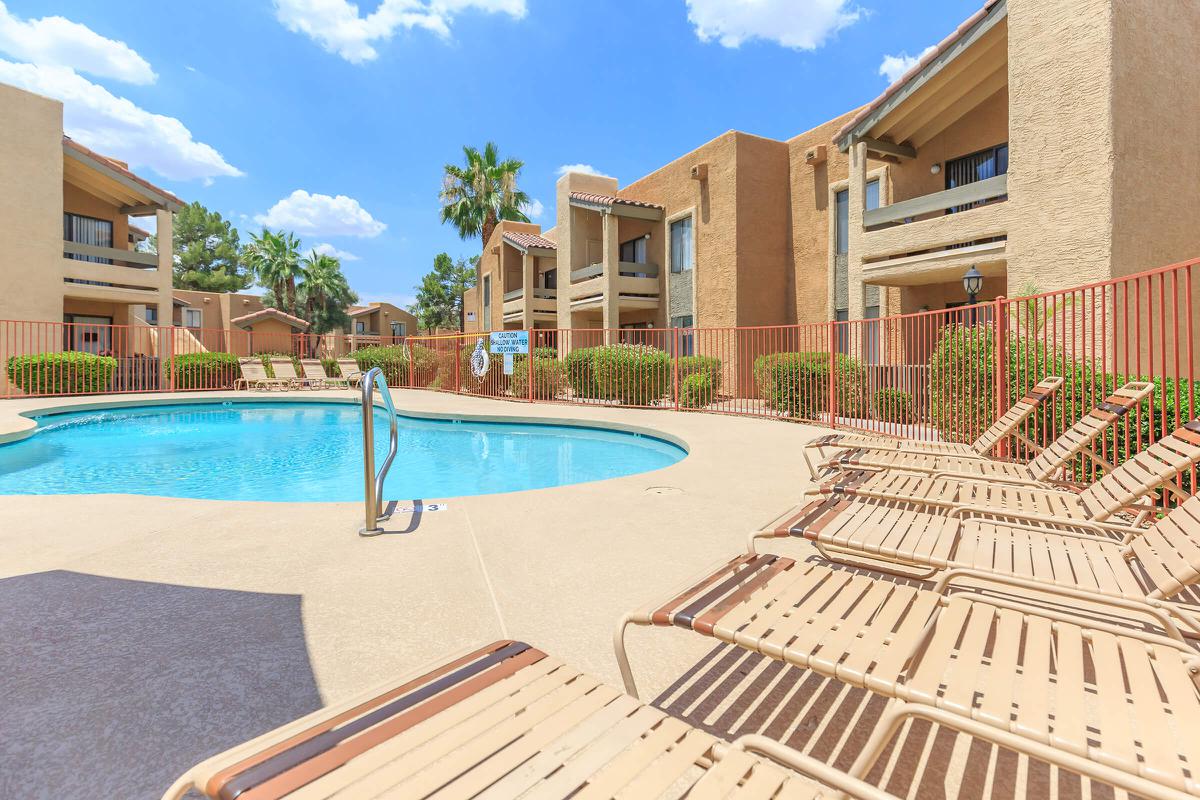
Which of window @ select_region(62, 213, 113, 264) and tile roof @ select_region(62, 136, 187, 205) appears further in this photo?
window @ select_region(62, 213, 113, 264)

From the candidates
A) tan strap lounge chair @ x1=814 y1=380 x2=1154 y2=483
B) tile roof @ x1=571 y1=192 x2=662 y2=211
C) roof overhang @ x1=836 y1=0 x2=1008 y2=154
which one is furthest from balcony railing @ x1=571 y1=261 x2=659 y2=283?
tan strap lounge chair @ x1=814 y1=380 x2=1154 y2=483

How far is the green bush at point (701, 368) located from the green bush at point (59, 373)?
1721 cm

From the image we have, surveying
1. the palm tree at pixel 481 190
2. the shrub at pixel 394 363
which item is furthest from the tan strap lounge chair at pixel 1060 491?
the palm tree at pixel 481 190

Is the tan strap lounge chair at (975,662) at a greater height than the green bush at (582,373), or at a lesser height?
lesser

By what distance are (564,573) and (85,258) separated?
2781cm

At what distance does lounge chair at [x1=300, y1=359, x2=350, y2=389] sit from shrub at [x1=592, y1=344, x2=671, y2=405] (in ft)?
37.9

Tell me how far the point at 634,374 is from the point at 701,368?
164 centimetres

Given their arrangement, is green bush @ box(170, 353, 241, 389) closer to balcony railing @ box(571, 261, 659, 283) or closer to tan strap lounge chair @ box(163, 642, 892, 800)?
balcony railing @ box(571, 261, 659, 283)

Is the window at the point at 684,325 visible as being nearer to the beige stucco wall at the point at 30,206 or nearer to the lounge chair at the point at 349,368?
the lounge chair at the point at 349,368

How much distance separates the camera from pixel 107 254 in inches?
823

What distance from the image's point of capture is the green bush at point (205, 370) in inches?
760

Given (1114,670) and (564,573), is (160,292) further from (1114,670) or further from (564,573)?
(1114,670)

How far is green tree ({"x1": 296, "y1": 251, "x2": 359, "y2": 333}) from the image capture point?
41.3m

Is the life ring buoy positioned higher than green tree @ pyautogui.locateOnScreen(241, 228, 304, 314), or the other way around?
green tree @ pyautogui.locateOnScreen(241, 228, 304, 314)
